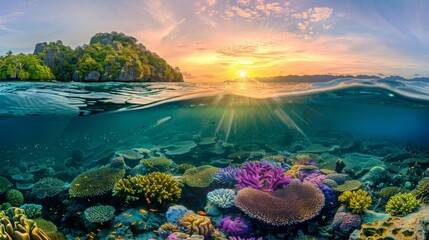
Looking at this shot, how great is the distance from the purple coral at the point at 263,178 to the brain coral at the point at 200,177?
0.96 metres

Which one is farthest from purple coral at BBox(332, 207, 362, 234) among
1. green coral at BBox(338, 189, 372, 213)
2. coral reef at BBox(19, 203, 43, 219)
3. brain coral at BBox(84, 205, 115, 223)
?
coral reef at BBox(19, 203, 43, 219)

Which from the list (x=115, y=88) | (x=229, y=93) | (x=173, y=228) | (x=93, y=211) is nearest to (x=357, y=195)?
(x=173, y=228)

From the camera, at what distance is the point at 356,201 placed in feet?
23.8

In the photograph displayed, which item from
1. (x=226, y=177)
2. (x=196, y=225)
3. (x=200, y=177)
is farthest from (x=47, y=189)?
(x=196, y=225)

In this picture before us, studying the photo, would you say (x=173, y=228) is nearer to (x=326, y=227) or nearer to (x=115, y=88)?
(x=326, y=227)

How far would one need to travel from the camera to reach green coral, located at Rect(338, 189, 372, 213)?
7160 millimetres

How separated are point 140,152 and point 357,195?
1002cm

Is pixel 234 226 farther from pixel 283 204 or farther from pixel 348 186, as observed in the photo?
pixel 348 186

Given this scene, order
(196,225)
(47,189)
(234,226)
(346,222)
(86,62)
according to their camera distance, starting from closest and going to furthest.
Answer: (196,225) < (346,222) < (234,226) < (47,189) < (86,62)

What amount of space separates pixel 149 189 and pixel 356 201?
5.78 meters

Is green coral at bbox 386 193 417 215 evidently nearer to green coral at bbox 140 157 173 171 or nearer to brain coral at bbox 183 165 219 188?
brain coral at bbox 183 165 219 188

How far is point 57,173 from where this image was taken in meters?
14.4

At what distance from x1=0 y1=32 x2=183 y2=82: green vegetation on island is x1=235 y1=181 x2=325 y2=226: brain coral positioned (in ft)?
36.5

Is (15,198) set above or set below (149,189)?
below
